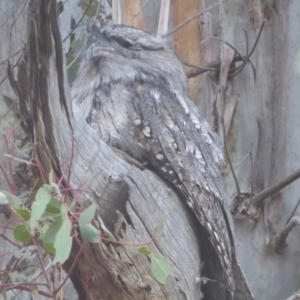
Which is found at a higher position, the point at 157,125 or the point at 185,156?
the point at 157,125

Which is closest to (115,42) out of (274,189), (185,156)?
(185,156)

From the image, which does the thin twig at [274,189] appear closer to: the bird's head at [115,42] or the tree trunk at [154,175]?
the tree trunk at [154,175]

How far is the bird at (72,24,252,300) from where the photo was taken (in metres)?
2.47

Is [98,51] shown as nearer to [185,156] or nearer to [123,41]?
[123,41]

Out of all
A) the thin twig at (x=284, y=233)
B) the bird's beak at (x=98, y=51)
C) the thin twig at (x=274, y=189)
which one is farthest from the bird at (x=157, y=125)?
the thin twig at (x=284, y=233)

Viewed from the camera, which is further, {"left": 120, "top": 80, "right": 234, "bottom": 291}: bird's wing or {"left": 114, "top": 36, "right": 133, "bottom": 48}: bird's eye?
{"left": 114, "top": 36, "right": 133, "bottom": 48}: bird's eye

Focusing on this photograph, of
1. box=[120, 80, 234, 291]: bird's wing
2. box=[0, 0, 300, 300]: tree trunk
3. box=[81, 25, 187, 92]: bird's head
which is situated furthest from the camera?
box=[81, 25, 187, 92]: bird's head

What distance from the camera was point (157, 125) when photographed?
2.52 meters

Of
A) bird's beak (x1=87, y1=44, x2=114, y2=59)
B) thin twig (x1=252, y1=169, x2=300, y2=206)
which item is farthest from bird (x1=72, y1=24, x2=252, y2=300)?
thin twig (x1=252, y1=169, x2=300, y2=206)

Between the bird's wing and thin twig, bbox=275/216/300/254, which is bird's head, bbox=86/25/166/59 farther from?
thin twig, bbox=275/216/300/254

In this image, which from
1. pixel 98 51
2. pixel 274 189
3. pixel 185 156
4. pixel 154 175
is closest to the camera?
pixel 154 175

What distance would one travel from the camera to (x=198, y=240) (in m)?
2.51

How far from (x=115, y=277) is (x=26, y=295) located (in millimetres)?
1098

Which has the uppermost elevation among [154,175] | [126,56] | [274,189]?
[126,56]
